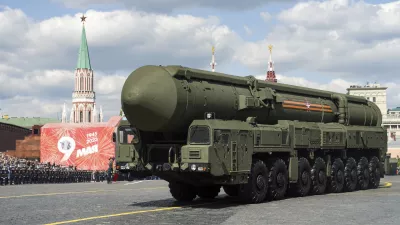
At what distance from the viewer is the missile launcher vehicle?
16375mm

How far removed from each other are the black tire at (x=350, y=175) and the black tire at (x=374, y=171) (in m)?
1.50

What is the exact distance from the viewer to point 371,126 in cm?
2667

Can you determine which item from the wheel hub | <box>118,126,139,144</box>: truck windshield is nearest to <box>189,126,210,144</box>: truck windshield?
<box>118,126,139,144</box>: truck windshield

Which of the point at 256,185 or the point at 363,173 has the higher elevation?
the point at 363,173

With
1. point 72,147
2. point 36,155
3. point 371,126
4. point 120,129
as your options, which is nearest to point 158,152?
point 120,129

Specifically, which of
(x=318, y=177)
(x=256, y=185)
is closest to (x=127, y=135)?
(x=256, y=185)

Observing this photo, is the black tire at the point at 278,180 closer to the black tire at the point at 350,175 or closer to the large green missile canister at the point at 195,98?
the large green missile canister at the point at 195,98

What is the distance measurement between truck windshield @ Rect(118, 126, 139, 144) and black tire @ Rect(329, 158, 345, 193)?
8201mm

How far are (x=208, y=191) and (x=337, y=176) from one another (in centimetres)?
554

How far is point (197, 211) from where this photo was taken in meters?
15.4

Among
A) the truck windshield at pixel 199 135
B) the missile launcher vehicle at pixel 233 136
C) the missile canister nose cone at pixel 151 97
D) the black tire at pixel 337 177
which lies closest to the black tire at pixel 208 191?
the missile launcher vehicle at pixel 233 136

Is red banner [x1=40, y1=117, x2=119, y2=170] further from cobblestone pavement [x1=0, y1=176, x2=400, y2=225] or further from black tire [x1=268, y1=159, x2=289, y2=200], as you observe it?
black tire [x1=268, y1=159, x2=289, y2=200]

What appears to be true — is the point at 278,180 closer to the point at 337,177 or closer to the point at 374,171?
the point at 337,177

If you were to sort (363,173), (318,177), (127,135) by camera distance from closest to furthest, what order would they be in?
(127,135)
(318,177)
(363,173)
